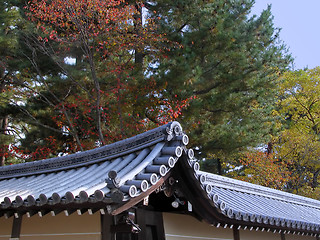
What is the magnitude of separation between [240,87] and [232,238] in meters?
8.94

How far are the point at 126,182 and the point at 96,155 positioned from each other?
2.20m

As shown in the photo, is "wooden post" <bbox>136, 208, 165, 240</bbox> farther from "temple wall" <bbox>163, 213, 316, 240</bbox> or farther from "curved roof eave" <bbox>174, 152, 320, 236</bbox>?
"curved roof eave" <bbox>174, 152, 320, 236</bbox>

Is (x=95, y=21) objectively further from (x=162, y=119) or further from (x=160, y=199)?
(x=160, y=199)

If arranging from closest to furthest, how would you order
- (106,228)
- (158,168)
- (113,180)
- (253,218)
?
1. (113,180)
2. (158,168)
3. (106,228)
4. (253,218)

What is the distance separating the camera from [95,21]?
570 inches

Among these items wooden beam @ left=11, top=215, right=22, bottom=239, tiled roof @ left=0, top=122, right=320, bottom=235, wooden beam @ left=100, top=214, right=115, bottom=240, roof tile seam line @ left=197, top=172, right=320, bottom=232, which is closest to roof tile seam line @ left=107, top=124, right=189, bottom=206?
tiled roof @ left=0, top=122, right=320, bottom=235

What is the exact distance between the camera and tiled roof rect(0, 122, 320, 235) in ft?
13.1

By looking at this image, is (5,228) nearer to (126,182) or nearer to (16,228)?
(16,228)

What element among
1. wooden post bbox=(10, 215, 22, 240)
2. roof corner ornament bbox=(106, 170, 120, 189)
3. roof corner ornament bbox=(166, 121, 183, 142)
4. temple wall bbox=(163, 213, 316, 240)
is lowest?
temple wall bbox=(163, 213, 316, 240)

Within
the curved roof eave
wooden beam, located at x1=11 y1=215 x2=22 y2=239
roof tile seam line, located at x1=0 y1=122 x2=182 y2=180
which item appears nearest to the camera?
the curved roof eave

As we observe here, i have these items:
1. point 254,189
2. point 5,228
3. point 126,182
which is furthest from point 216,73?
point 126,182

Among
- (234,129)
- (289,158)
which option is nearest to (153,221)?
(234,129)

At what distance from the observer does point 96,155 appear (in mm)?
6242

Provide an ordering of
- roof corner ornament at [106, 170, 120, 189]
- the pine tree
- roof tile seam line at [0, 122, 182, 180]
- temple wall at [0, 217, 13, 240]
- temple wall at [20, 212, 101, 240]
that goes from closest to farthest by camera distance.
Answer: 1. roof corner ornament at [106, 170, 120, 189]
2. temple wall at [20, 212, 101, 240]
3. roof tile seam line at [0, 122, 182, 180]
4. temple wall at [0, 217, 13, 240]
5. the pine tree
